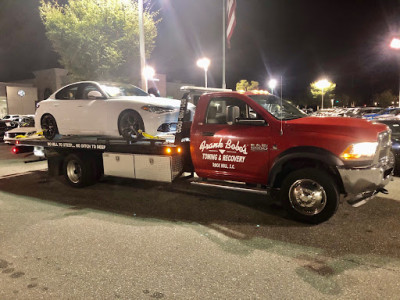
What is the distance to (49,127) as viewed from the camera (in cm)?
803

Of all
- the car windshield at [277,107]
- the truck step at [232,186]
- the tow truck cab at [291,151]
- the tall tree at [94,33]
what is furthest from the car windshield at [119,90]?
the tall tree at [94,33]

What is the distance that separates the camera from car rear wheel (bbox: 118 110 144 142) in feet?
21.8

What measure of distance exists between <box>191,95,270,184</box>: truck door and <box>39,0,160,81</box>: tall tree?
16399mm

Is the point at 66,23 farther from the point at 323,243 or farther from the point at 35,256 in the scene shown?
the point at 323,243

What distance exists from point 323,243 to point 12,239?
4.28 metres

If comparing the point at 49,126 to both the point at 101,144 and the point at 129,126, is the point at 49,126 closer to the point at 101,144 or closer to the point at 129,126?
the point at 101,144

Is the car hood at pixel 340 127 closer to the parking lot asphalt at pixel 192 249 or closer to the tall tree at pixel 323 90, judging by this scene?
the parking lot asphalt at pixel 192 249

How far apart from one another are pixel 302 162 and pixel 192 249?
7.02ft

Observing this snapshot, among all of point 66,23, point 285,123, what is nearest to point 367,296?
point 285,123

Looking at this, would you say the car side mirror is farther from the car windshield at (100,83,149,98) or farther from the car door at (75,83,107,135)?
the car windshield at (100,83,149,98)

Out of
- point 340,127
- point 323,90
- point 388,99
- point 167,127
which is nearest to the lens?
point 340,127

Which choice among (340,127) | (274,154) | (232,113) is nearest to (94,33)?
(232,113)

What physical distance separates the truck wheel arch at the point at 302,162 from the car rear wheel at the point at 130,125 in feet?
9.92

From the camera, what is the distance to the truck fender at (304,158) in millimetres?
4406
